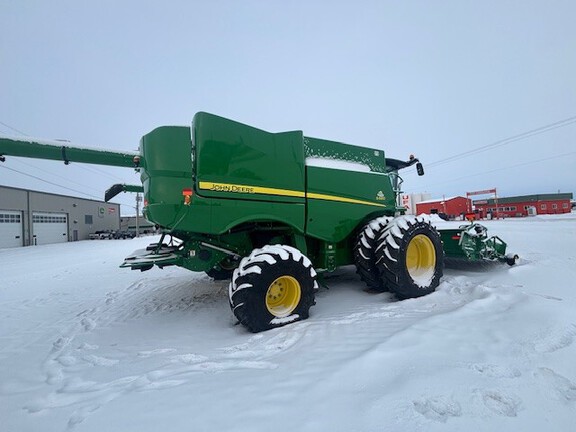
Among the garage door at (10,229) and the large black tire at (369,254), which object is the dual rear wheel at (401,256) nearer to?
the large black tire at (369,254)

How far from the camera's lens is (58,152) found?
3.86 m

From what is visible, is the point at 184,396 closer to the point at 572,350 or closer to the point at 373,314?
the point at 373,314

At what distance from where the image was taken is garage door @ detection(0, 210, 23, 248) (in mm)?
23288

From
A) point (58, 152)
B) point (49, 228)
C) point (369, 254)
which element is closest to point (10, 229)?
point (49, 228)

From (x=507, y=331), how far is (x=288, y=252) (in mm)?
2293

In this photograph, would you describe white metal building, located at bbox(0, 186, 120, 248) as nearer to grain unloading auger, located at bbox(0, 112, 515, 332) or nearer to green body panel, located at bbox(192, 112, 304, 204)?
grain unloading auger, located at bbox(0, 112, 515, 332)

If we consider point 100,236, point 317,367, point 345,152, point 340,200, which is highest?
point 345,152

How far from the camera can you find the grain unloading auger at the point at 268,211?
331 cm

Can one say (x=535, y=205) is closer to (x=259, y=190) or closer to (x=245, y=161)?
(x=259, y=190)

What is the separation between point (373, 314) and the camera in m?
3.45

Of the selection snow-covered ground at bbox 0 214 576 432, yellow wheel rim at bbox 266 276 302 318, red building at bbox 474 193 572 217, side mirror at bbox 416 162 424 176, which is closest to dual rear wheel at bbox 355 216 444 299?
snow-covered ground at bbox 0 214 576 432

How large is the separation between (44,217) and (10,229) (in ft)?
15.4

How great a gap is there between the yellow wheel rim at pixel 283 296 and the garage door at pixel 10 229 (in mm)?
30615

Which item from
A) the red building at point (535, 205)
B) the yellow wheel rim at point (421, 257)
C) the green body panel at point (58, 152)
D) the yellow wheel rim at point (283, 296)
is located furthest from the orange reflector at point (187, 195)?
the red building at point (535, 205)
